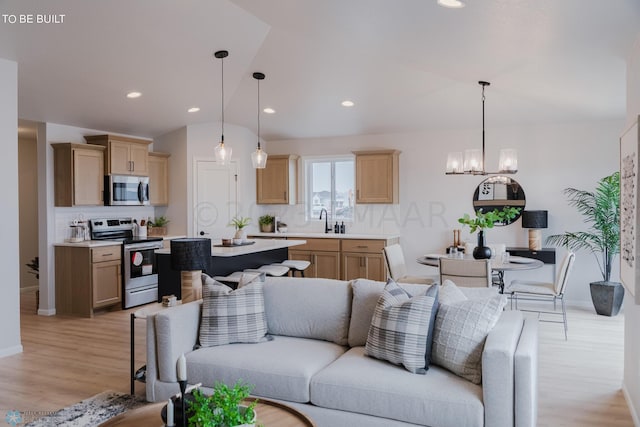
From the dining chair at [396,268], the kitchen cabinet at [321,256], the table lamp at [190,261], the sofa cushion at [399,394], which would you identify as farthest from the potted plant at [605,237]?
the table lamp at [190,261]

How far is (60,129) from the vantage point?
6.43m

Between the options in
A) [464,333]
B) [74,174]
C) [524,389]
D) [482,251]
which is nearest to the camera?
[524,389]

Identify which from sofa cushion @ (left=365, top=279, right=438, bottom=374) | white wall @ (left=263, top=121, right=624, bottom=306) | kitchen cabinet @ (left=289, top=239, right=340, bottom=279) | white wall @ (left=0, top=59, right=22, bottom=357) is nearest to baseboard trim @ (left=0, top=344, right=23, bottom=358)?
white wall @ (left=0, top=59, right=22, bottom=357)

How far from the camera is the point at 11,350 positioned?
4578 mm

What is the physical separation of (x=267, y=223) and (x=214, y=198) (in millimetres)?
1009

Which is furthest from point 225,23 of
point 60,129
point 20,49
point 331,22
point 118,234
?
point 118,234

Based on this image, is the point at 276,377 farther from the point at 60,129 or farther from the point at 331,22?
the point at 60,129

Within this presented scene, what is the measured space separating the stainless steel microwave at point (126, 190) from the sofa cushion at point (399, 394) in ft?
16.2

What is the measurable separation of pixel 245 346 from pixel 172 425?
4.46ft

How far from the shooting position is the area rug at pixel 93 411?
122 inches

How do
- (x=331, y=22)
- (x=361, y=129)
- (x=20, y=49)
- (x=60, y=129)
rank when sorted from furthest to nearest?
(x=361, y=129), (x=60, y=129), (x=20, y=49), (x=331, y=22)

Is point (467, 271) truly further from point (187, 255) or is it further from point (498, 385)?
point (187, 255)

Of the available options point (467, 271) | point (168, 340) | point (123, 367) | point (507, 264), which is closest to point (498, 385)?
point (168, 340)

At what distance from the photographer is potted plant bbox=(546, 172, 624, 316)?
5.88m
